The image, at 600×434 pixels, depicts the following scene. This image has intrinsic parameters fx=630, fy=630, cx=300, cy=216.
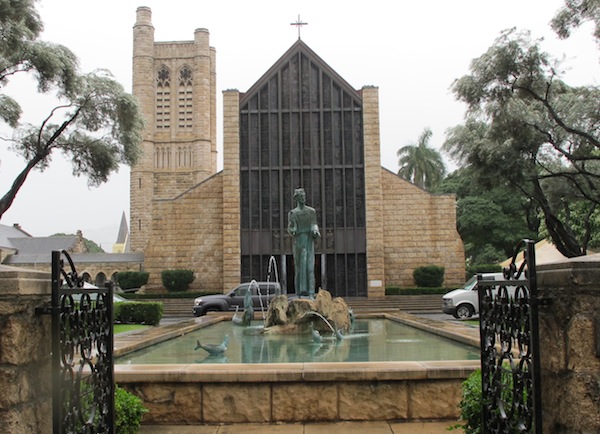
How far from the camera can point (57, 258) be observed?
3752 millimetres

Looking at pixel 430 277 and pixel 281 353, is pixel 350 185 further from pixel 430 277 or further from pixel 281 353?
pixel 281 353

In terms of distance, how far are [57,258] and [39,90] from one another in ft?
69.9

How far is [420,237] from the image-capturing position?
38.4m

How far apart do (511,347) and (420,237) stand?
115 feet

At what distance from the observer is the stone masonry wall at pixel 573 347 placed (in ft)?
11.0

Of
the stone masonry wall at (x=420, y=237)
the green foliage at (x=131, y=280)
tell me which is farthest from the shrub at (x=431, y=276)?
the green foliage at (x=131, y=280)

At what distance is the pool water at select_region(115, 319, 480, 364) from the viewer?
8.76 metres

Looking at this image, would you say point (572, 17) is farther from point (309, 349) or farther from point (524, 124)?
point (309, 349)

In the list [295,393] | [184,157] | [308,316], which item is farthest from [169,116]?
[295,393]

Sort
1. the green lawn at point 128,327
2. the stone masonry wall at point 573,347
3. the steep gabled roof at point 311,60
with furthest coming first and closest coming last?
the steep gabled roof at point 311,60 < the green lawn at point 128,327 < the stone masonry wall at point 573,347

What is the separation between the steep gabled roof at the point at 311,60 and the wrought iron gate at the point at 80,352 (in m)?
35.6

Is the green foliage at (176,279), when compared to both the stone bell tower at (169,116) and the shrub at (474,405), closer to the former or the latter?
the stone bell tower at (169,116)

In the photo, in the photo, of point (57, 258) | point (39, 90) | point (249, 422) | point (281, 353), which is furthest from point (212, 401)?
point (39, 90)

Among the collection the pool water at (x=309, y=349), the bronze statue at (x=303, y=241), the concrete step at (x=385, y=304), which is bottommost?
the concrete step at (x=385, y=304)
